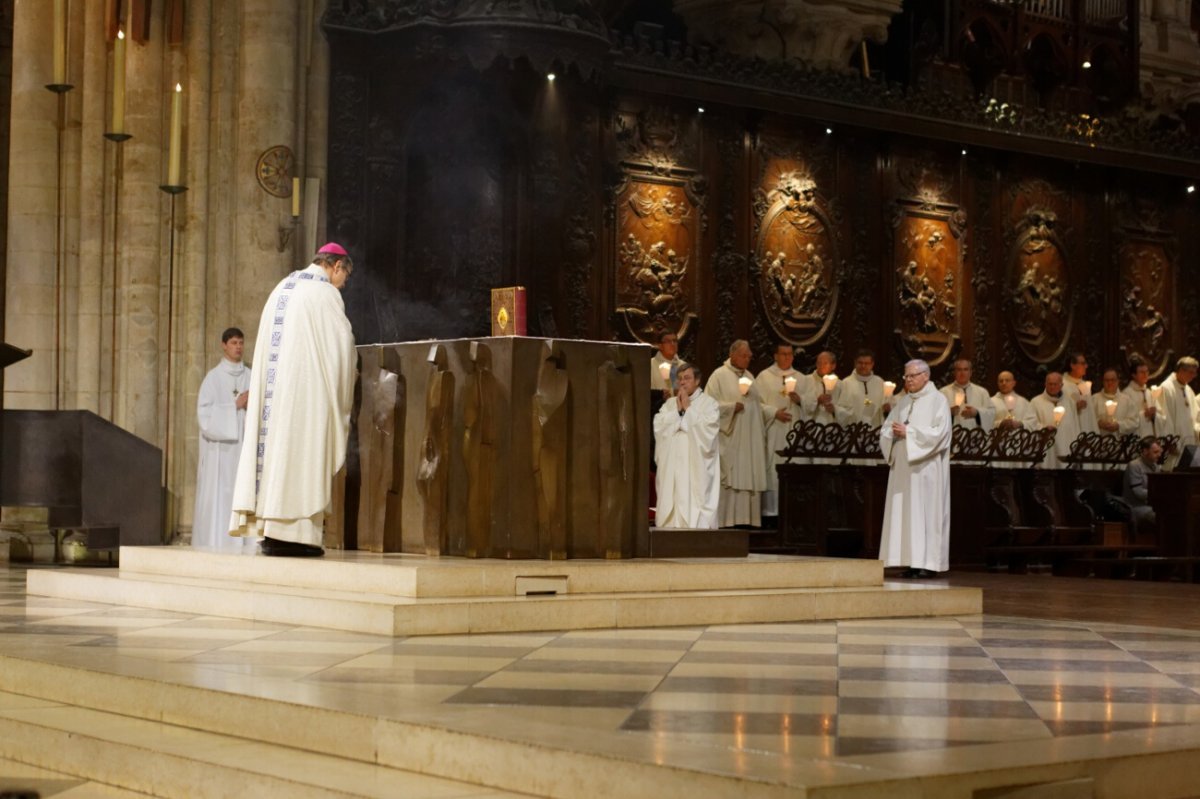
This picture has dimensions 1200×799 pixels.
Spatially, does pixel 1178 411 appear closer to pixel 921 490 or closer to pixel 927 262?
pixel 927 262

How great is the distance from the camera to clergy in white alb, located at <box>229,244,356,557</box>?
9.11m

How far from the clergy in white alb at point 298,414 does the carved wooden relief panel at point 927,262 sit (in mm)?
11150

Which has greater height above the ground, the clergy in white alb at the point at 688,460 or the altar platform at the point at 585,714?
the clergy in white alb at the point at 688,460

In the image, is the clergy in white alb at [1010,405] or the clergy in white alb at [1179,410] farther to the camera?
the clergy in white alb at [1179,410]

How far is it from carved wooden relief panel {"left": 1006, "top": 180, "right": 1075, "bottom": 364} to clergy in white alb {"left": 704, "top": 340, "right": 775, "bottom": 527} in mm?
5369

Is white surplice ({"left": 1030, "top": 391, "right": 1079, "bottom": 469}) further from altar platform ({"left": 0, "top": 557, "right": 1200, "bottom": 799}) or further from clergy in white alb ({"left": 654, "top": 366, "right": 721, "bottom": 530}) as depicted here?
altar platform ({"left": 0, "top": 557, "right": 1200, "bottom": 799})

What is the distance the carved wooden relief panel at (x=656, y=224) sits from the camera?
17531mm

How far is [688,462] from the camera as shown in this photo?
14.3 meters

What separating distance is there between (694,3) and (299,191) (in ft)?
22.3

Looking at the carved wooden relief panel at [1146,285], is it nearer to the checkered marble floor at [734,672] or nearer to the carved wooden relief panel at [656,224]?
the carved wooden relief panel at [656,224]

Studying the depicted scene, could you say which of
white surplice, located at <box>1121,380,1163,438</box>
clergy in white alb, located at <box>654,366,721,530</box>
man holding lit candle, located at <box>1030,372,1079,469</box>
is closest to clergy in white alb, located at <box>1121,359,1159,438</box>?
white surplice, located at <box>1121,380,1163,438</box>

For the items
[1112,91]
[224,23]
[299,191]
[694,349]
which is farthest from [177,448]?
[1112,91]

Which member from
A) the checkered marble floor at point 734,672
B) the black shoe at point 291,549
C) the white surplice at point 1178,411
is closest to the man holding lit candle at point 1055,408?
the white surplice at point 1178,411

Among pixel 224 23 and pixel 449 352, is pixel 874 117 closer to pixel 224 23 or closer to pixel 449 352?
pixel 224 23
